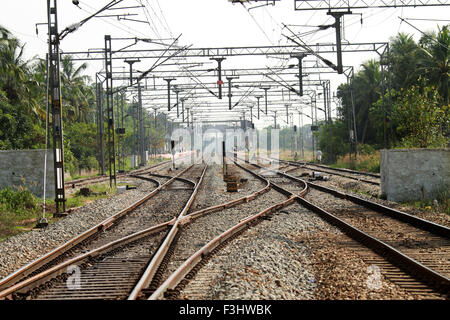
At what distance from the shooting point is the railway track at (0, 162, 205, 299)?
6.67 meters

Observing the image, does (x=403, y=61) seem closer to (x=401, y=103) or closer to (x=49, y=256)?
(x=401, y=103)

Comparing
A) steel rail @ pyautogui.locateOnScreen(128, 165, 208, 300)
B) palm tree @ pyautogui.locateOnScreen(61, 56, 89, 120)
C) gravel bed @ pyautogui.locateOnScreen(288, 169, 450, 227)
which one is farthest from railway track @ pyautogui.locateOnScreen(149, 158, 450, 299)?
palm tree @ pyautogui.locateOnScreen(61, 56, 89, 120)

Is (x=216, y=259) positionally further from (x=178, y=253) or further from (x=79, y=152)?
(x=79, y=152)

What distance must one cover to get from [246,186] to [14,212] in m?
11.3

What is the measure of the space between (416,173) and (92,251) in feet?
39.9

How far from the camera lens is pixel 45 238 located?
10.9 meters

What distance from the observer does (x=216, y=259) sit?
8.18 m

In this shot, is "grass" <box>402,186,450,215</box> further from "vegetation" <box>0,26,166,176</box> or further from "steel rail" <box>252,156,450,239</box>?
"vegetation" <box>0,26,166,176</box>

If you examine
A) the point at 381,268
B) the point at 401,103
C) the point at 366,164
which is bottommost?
the point at 381,268

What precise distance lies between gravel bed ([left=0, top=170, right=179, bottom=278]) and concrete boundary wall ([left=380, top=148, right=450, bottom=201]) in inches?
378

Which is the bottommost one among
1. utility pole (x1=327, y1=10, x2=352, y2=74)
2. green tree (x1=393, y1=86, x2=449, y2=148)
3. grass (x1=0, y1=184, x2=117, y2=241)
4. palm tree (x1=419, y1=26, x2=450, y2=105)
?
grass (x1=0, y1=184, x2=117, y2=241)

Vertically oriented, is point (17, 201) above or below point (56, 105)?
below

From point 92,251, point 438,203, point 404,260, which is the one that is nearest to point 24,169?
point 92,251
